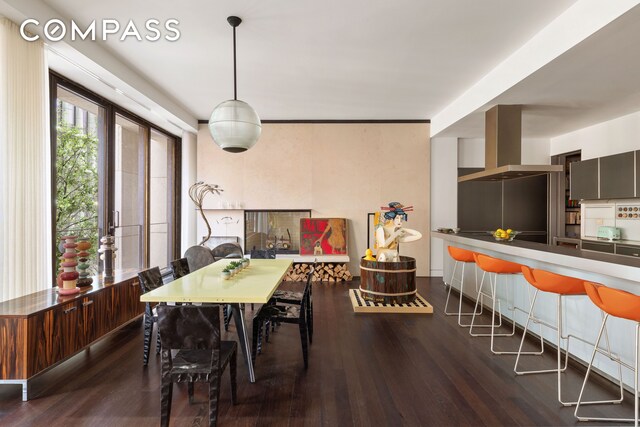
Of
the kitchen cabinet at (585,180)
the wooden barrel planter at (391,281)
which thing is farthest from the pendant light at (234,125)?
the kitchen cabinet at (585,180)

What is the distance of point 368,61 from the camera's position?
13.4 ft

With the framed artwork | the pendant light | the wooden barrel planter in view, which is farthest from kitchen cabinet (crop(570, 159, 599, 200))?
the pendant light

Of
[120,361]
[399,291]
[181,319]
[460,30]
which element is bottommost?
[120,361]

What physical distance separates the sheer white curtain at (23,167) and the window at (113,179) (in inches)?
26.6

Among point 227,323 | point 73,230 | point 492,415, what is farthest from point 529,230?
point 73,230

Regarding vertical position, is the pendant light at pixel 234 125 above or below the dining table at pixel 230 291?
above

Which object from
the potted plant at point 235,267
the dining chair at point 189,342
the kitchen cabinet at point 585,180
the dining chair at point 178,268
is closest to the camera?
the dining chair at point 189,342

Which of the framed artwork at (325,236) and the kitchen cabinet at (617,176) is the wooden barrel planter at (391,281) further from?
the kitchen cabinet at (617,176)

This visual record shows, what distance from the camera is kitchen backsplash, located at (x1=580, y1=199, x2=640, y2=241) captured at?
4.98 m

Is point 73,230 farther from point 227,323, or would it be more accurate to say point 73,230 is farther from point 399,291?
point 399,291

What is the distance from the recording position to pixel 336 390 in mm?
2566

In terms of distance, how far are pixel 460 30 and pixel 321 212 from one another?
13.1 ft

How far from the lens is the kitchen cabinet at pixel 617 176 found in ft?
15.6

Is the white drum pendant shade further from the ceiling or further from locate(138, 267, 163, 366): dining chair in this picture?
locate(138, 267, 163, 366): dining chair
